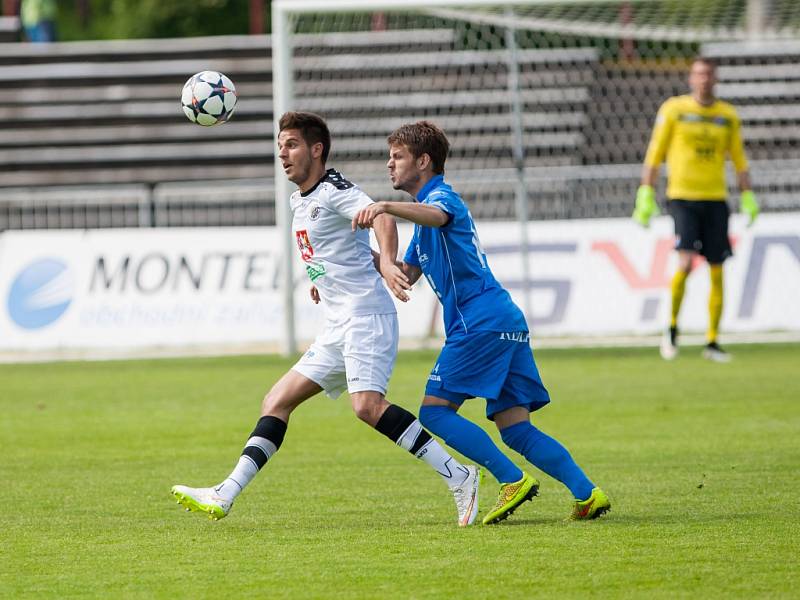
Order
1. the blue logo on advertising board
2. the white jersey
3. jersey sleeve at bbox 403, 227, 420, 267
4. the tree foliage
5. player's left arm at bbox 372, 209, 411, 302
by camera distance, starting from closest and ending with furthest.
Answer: player's left arm at bbox 372, 209, 411, 302 → the white jersey → jersey sleeve at bbox 403, 227, 420, 267 → the blue logo on advertising board → the tree foliage

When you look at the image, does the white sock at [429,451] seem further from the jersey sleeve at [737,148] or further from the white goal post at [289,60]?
the white goal post at [289,60]

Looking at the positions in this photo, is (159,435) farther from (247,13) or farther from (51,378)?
(247,13)

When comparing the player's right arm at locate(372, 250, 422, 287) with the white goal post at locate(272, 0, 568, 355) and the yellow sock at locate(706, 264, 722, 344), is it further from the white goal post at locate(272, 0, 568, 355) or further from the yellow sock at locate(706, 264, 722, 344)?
the white goal post at locate(272, 0, 568, 355)

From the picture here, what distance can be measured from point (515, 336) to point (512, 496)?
2.24ft

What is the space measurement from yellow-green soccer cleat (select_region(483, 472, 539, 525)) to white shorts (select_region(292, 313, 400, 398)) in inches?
27.1

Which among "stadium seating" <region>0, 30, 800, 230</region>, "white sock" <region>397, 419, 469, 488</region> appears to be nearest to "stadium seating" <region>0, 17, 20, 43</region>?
"stadium seating" <region>0, 30, 800, 230</region>

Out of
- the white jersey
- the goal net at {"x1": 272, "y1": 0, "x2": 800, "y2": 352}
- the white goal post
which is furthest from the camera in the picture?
the goal net at {"x1": 272, "y1": 0, "x2": 800, "y2": 352}

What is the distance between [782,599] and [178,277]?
39.8ft

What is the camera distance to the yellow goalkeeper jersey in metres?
13.4

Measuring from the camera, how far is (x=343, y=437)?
9.12m

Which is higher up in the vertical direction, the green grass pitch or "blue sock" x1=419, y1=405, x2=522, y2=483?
"blue sock" x1=419, y1=405, x2=522, y2=483

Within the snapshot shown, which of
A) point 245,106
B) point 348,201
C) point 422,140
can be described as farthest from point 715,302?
point 245,106

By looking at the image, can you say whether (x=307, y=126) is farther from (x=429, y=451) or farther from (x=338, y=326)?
(x=429, y=451)

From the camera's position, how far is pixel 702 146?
1344 cm
